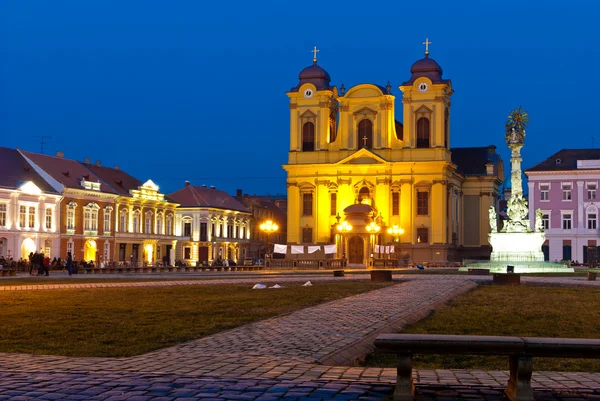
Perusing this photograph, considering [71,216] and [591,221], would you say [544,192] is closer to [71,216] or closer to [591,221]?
[591,221]

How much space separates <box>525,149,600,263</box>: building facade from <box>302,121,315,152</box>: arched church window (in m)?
22.1

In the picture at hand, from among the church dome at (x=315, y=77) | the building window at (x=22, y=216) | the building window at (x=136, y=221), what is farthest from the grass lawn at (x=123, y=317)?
the church dome at (x=315, y=77)

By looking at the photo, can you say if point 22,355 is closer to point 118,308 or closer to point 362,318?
point 362,318

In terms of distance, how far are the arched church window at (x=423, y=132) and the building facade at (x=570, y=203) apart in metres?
11.9

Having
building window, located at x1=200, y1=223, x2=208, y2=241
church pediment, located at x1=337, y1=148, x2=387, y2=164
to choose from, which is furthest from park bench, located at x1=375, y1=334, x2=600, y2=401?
building window, located at x1=200, y1=223, x2=208, y2=241

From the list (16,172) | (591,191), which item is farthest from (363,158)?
(16,172)

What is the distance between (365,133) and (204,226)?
26.5 metres

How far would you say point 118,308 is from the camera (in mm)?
19922

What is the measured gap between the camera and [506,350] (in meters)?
8.49

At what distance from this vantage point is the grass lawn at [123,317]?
12.9 m

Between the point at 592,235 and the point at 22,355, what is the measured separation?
273 ft

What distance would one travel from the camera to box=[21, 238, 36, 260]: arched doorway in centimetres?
7275

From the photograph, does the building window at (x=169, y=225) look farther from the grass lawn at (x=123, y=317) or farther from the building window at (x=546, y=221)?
the grass lawn at (x=123, y=317)

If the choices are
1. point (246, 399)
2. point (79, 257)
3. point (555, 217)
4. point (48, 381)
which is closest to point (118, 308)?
point (48, 381)
